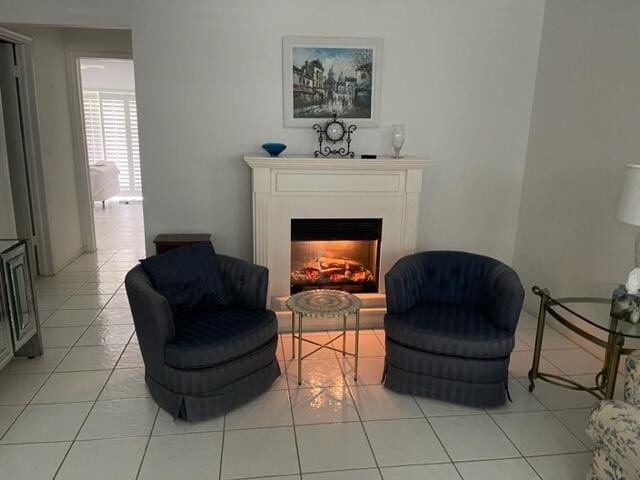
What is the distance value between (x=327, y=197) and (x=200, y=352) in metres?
1.67

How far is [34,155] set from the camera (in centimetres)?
459

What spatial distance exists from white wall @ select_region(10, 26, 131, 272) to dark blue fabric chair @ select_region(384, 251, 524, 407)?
3.80m

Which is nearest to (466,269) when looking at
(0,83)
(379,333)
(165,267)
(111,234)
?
(379,333)

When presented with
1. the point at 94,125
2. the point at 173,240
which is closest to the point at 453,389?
the point at 173,240

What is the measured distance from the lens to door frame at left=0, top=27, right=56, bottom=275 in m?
4.43

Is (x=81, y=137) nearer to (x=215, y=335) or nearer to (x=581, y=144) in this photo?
(x=215, y=335)

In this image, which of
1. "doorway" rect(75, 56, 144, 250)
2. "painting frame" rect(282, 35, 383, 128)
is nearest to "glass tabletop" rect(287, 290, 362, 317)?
"painting frame" rect(282, 35, 383, 128)

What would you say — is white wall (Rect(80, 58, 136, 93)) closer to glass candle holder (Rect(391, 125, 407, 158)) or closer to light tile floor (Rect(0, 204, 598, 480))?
glass candle holder (Rect(391, 125, 407, 158))

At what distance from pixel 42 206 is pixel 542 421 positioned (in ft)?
15.3

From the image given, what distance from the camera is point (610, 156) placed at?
3170mm

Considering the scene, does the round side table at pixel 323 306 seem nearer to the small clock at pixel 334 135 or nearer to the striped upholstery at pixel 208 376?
the striped upholstery at pixel 208 376

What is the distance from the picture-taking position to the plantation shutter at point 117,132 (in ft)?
32.3

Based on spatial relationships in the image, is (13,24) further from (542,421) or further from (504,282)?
(542,421)

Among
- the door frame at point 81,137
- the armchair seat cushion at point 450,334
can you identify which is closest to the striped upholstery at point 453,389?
the armchair seat cushion at point 450,334
